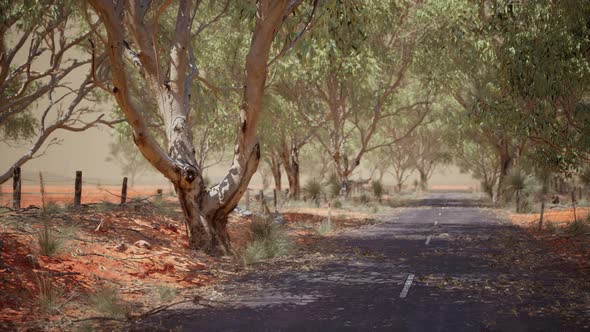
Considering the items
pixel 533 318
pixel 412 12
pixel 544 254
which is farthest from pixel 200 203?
pixel 412 12

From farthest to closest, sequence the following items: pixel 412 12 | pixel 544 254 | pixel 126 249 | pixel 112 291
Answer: pixel 412 12
pixel 544 254
pixel 126 249
pixel 112 291

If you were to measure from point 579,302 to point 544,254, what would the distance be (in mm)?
5634

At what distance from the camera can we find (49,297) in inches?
320

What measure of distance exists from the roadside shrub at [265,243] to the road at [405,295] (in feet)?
3.63

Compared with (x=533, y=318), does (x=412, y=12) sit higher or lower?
higher

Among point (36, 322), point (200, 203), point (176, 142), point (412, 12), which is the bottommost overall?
point (36, 322)

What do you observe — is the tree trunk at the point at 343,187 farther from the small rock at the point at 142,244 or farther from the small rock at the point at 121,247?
the small rock at the point at 121,247

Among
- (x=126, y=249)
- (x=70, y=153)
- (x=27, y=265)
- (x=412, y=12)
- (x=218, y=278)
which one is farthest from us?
(x=70, y=153)

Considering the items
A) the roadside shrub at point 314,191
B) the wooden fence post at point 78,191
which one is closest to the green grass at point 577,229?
the wooden fence post at point 78,191

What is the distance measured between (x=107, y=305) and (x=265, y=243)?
645cm

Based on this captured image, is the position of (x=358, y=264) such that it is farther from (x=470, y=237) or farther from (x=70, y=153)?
(x=70, y=153)

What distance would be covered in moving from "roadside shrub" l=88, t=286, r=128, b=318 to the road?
1.70 feet

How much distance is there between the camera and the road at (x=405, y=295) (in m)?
7.39

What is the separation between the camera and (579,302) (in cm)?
856
